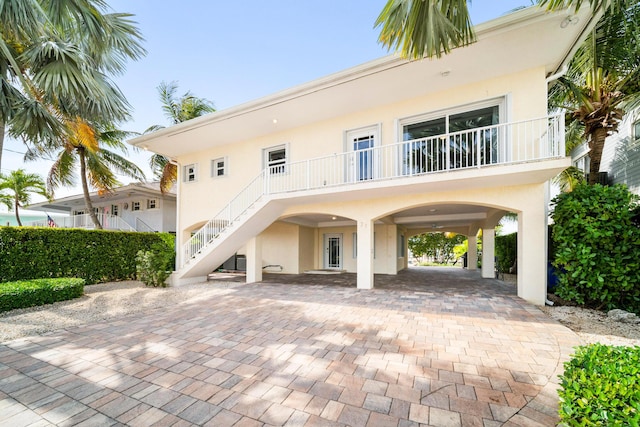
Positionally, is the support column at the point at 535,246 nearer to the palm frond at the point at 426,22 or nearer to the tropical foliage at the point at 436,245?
the palm frond at the point at 426,22

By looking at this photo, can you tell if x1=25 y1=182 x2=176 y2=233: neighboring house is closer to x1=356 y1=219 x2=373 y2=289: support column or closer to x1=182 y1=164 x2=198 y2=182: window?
x1=182 y1=164 x2=198 y2=182: window

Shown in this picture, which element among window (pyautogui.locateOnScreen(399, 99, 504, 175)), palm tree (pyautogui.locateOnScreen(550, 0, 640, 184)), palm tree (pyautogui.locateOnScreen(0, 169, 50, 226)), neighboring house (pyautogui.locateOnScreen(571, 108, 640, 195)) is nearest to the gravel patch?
window (pyautogui.locateOnScreen(399, 99, 504, 175))

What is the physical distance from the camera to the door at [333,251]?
1541 cm

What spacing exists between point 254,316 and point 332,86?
6.59 metres

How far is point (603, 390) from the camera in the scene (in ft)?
5.76

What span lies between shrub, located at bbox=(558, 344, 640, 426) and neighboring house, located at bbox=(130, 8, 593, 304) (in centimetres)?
531

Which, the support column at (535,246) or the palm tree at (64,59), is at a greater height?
the palm tree at (64,59)

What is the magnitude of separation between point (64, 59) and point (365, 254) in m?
9.44

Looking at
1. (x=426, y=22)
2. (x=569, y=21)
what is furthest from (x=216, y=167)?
(x=569, y=21)

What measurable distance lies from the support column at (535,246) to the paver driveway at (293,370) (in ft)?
4.14

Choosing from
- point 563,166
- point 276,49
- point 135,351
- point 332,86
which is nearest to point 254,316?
point 135,351

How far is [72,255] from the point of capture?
9617 mm

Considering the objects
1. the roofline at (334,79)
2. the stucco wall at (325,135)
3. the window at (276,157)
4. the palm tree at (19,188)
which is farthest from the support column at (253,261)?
the palm tree at (19,188)

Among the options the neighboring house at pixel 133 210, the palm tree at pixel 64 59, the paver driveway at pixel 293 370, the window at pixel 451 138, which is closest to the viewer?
the paver driveway at pixel 293 370
